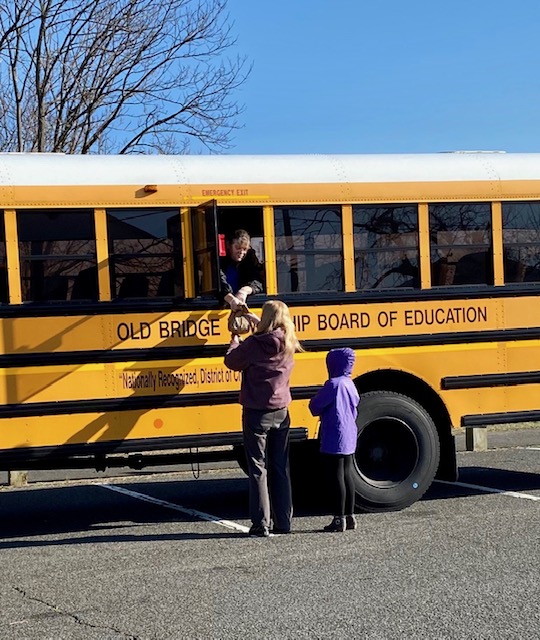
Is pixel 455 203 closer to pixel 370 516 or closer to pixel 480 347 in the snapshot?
pixel 480 347

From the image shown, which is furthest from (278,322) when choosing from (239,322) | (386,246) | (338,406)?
(386,246)

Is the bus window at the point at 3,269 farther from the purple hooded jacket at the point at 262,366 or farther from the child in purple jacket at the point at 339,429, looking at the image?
the child in purple jacket at the point at 339,429

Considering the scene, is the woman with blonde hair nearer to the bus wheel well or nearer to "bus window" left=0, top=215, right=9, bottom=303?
the bus wheel well

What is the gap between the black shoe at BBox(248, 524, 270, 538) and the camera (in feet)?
22.4

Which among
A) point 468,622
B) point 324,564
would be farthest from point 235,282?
point 468,622

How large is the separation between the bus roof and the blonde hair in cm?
111

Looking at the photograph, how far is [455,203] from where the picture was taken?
7.80 metres

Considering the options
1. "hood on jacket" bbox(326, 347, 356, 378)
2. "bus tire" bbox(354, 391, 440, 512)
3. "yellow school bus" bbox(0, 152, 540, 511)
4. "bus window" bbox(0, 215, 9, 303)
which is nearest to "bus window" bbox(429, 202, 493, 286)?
"yellow school bus" bbox(0, 152, 540, 511)

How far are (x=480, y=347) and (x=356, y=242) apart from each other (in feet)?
4.28

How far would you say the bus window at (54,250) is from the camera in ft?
22.6

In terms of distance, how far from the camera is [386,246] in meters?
7.66

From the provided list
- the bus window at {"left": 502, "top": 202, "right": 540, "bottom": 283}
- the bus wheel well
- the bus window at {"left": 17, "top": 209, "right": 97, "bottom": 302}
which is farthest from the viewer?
the bus window at {"left": 502, "top": 202, "right": 540, "bottom": 283}

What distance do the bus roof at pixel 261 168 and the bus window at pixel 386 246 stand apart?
26 cm

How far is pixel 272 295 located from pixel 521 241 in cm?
210
